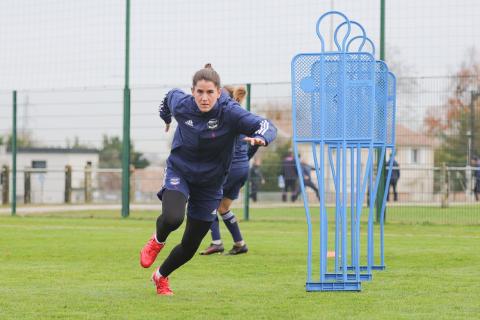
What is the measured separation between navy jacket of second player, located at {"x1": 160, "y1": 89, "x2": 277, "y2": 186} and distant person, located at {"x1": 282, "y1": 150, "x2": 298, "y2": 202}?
501 inches

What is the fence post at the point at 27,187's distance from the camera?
2588 cm

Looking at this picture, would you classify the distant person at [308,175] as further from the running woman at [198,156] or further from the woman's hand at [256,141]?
the woman's hand at [256,141]

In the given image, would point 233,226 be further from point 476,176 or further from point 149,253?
point 476,176

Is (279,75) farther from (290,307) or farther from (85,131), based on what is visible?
(290,307)

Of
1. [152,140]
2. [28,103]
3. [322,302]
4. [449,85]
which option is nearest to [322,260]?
[322,302]

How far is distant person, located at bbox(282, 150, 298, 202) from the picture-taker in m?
20.9

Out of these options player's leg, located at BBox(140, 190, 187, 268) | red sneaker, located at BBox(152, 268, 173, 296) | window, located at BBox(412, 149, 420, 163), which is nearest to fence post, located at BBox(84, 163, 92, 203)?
window, located at BBox(412, 149, 420, 163)

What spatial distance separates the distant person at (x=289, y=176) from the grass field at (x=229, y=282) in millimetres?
5275

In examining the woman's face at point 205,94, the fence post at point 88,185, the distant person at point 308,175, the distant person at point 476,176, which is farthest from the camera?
the fence post at point 88,185

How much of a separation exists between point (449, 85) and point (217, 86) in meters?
11.2

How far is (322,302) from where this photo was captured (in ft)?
25.1

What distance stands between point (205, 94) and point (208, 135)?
328mm

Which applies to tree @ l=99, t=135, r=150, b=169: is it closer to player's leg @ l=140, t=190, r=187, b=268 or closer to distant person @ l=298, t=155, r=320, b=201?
distant person @ l=298, t=155, r=320, b=201

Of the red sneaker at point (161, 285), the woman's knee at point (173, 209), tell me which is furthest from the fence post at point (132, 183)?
the woman's knee at point (173, 209)
